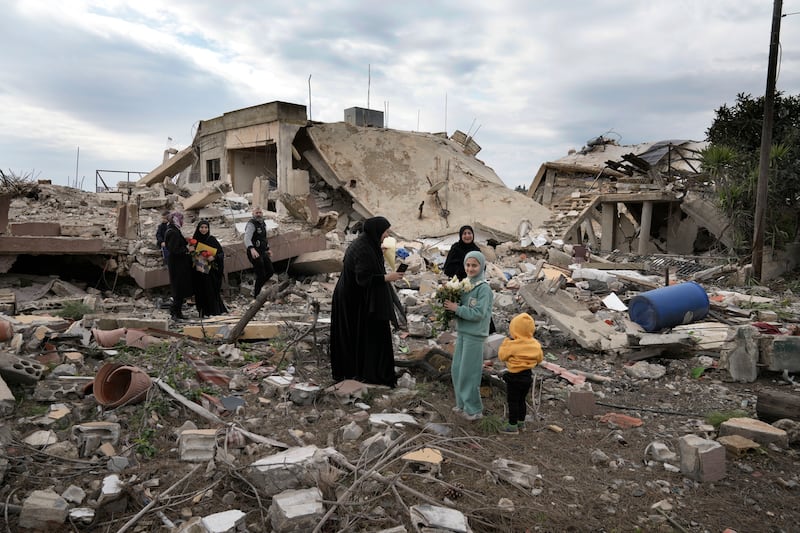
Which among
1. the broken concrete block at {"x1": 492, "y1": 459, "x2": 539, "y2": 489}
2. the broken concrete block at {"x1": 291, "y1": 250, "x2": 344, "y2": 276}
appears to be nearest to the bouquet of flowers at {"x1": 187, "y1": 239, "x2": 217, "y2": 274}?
the broken concrete block at {"x1": 291, "y1": 250, "x2": 344, "y2": 276}

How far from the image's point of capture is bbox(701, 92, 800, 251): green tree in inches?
526

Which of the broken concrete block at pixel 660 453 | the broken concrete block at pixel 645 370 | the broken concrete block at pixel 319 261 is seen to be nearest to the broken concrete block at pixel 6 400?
the broken concrete block at pixel 660 453

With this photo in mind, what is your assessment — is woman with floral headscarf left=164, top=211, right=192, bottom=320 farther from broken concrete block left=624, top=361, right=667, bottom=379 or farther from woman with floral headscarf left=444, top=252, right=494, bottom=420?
broken concrete block left=624, top=361, right=667, bottom=379

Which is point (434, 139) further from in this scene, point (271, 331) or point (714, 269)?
point (271, 331)

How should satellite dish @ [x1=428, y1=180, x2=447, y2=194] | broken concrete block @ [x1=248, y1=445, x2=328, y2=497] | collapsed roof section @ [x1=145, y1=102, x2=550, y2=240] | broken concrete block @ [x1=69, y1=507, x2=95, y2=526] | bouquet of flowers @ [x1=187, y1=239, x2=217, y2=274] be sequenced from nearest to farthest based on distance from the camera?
broken concrete block @ [x1=69, y1=507, x2=95, y2=526], broken concrete block @ [x1=248, y1=445, x2=328, y2=497], bouquet of flowers @ [x1=187, y1=239, x2=217, y2=274], collapsed roof section @ [x1=145, y1=102, x2=550, y2=240], satellite dish @ [x1=428, y1=180, x2=447, y2=194]

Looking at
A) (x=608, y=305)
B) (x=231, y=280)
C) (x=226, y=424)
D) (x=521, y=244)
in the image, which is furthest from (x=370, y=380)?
(x=521, y=244)

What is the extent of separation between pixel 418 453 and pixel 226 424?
147 centimetres

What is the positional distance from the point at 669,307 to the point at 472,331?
14.2ft

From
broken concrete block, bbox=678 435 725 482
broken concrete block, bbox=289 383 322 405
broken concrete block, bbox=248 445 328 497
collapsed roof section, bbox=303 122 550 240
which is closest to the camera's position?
A: broken concrete block, bbox=248 445 328 497

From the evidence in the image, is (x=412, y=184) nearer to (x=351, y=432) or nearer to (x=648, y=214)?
(x=648, y=214)

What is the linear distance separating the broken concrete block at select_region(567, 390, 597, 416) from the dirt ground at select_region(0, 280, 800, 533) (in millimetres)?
69

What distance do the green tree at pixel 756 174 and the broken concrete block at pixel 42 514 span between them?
1406cm

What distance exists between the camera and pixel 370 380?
208 inches

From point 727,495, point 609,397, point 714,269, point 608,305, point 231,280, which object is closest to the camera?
point 727,495
